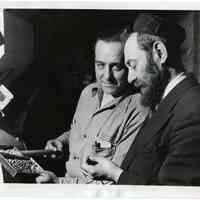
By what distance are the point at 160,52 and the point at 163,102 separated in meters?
0.18

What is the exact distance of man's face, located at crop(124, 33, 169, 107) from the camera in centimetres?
141

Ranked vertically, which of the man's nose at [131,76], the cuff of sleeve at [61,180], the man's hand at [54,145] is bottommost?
the cuff of sleeve at [61,180]

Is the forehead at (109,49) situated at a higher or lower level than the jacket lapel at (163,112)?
higher

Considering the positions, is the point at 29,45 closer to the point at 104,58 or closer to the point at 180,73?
the point at 104,58

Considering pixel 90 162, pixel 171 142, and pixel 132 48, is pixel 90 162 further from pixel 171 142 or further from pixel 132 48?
pixel 132 48

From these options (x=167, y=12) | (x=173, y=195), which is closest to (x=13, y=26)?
(x=167, y=12)

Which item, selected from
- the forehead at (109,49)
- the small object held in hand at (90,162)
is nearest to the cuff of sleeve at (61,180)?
the small object held in hand at (90,162)

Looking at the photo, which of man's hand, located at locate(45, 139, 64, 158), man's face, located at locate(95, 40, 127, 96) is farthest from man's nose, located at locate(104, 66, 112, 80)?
man's hand, located at locate(45, 139, 64, 158)

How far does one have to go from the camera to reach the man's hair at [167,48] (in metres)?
1.39

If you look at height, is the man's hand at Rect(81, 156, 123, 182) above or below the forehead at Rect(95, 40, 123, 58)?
below

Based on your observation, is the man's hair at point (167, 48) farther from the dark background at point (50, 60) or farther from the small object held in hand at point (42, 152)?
the small object held in hand at point (42, 152)

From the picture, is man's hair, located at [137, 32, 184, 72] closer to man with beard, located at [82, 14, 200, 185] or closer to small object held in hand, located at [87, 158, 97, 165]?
man with beard, located at [82, 14, 200, 185]

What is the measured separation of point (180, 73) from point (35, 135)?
57cm

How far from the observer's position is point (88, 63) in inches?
55.8
